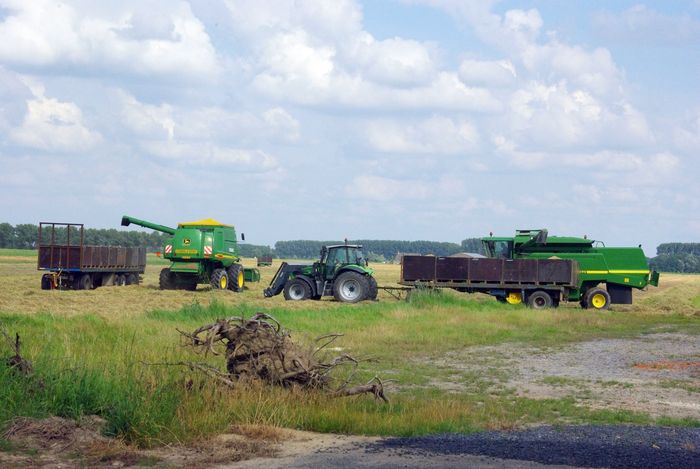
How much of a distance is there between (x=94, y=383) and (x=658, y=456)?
21.6 ft

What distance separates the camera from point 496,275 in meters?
34.8

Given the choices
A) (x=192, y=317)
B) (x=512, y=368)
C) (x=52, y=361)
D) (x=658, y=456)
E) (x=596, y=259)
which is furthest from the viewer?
(x=596, y=259)

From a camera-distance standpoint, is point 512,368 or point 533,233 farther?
point 533,233

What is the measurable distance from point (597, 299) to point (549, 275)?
2271 mm

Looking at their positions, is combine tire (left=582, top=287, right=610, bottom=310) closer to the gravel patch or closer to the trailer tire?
the trailer tire

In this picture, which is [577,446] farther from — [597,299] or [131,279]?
[131,279]

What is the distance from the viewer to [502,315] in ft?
96.4

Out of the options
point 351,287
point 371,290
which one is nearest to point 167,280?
point 351,287

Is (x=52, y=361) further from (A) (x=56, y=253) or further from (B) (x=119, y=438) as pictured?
(A) (x=56, y=253)

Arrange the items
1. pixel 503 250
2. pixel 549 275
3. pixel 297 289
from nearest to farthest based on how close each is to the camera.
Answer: pixel 297 289, pixel 549 275, pixel 503 250

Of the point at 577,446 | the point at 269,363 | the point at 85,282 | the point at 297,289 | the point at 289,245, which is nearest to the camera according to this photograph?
the point at 577,446

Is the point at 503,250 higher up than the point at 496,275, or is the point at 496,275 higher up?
the point at 503,250

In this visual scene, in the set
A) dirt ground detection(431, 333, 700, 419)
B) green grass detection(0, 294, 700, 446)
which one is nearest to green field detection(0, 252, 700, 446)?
green grass detection(0, 294, 700, 446)

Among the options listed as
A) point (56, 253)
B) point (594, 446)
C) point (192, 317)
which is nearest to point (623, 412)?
point (594, 446)
